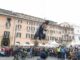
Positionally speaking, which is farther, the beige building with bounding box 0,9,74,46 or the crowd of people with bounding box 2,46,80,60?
the beige building with bounding box 0,9,74,46

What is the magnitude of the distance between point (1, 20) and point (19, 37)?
23.0 feet

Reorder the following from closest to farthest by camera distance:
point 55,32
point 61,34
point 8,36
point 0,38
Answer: point 0,38, point 8,36, point 55,32, point 61,34

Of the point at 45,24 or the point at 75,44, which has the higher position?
the point at 45,24

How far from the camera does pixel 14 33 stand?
5800 centimetres

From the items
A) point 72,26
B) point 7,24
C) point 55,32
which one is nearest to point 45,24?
point 7,24

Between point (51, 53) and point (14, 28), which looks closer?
point (51, 53)

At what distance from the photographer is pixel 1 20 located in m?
55.0

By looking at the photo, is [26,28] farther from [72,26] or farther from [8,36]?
[72,26]

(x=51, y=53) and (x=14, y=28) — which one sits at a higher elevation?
(x=14, y=28)

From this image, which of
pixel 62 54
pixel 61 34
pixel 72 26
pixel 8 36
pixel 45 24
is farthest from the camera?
pixel 72 26

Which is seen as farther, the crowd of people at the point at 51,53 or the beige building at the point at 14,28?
the beige building at the point at 14,28

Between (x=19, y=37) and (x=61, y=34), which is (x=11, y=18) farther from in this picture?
(x=61, y=34)

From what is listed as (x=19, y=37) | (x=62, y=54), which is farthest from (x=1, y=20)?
(x=62, y=54)

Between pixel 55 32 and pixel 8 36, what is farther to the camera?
pixel 55 32
